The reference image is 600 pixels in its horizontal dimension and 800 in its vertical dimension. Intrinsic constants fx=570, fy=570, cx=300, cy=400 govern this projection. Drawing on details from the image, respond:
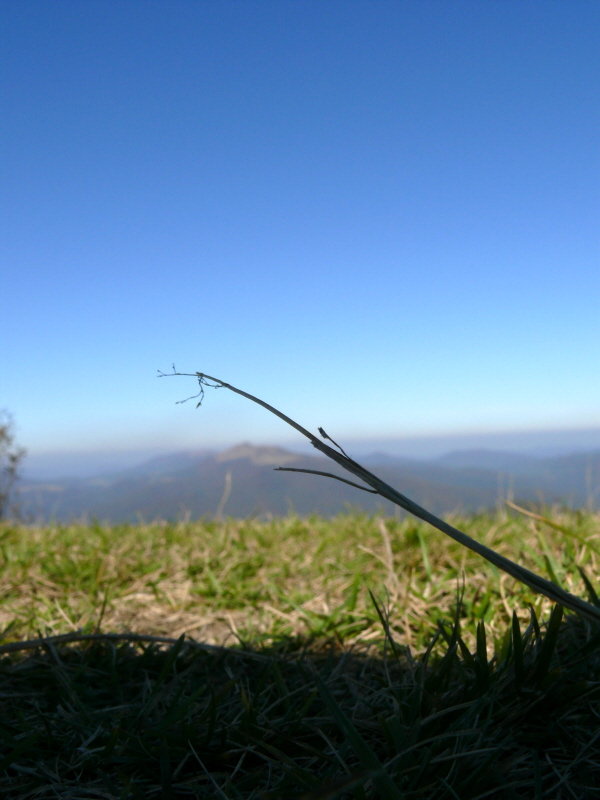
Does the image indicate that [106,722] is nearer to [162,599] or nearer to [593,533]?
[162,599]

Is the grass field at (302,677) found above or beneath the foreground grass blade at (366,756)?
beneath

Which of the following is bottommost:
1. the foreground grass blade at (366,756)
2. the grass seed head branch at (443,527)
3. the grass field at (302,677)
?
the grass field at (302,677)

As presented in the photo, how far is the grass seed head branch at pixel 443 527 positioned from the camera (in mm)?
792

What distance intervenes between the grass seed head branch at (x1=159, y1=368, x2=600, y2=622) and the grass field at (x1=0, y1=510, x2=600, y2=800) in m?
0.32

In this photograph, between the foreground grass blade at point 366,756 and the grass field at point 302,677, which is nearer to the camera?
the foreground grass blade at point 366,756

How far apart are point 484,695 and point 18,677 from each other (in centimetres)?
126

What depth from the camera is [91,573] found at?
2727 mm

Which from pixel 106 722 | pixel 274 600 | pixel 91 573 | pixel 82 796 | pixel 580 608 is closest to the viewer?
pixel 580 608

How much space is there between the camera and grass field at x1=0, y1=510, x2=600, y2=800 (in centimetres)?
103

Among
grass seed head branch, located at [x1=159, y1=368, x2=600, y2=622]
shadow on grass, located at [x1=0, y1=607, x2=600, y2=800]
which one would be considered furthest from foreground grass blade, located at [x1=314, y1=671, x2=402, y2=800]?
grass seed head branch, located at [x1=159, y1=368, x2=600, y2=622]

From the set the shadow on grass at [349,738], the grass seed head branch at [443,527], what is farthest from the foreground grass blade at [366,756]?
the grass seed head branch at [443,527]

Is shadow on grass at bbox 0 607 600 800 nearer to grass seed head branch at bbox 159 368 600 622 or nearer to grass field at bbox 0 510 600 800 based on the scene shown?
grass field at bbox 0 510 600 800

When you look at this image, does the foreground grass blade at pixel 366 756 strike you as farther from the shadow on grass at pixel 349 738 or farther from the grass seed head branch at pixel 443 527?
the grass seed head branch at pixel 443 527

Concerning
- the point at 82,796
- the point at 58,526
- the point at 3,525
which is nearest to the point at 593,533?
the point at 82,796
